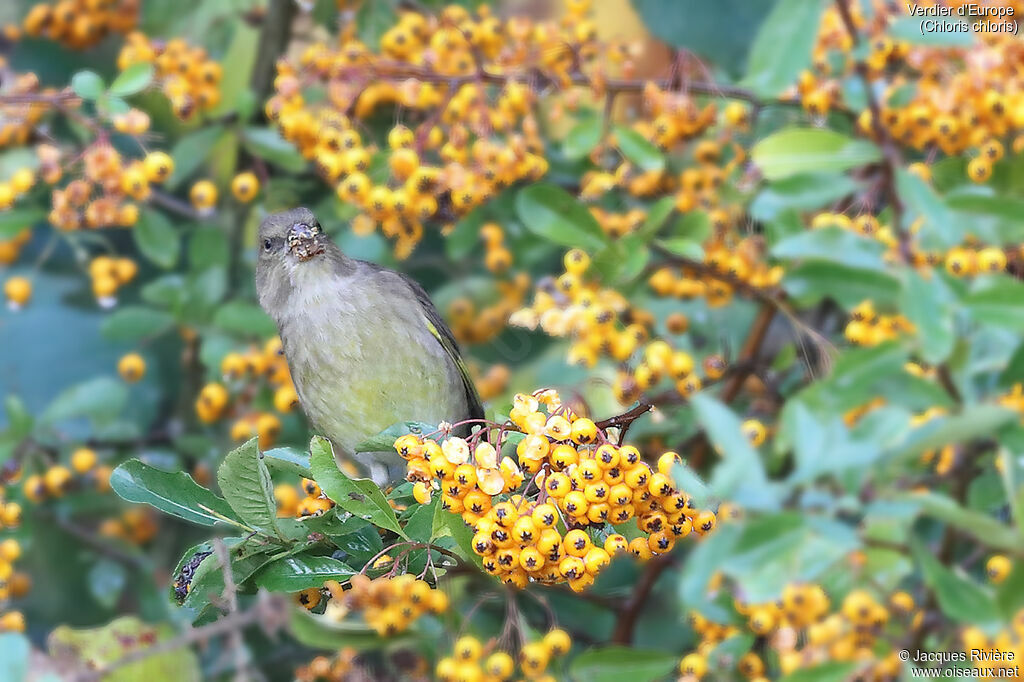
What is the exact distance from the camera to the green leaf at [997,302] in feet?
7.11

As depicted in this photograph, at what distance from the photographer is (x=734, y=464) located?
72.7 inches

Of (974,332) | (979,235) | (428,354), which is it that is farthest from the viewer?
(428,354)

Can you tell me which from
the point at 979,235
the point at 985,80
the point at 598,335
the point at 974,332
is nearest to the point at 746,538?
the point at 974,332

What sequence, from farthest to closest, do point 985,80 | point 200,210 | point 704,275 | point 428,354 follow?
1. point 200,210
2. point 428,354
3. point 704,275
4. point 985,80

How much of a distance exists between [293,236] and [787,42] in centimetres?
171

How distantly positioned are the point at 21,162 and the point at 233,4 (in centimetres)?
113

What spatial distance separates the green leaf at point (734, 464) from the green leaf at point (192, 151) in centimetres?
309

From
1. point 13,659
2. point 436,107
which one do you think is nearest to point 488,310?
point 436,107

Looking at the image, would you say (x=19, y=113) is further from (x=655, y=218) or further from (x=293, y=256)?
(x=655, y=218)

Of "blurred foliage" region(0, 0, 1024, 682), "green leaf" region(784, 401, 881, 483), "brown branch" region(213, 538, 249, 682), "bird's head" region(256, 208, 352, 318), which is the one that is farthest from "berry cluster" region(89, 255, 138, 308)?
"green leaf" region(784, 401, 881, 483)

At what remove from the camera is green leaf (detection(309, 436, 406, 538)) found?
2562 mm

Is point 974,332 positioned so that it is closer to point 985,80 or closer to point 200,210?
point 985,80

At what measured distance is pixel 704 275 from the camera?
156 inches

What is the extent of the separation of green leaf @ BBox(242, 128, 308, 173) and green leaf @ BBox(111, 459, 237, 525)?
6.39ft
